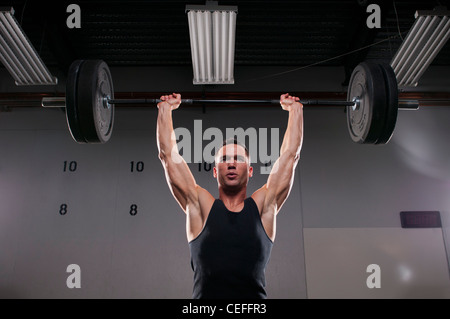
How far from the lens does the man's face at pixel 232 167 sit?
6.16ft

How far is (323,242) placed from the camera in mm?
3982

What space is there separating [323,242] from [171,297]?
1.78 metres

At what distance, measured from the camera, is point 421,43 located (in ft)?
10.7

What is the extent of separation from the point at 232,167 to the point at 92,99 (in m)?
0.83

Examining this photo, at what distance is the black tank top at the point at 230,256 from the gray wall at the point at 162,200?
2357 mm

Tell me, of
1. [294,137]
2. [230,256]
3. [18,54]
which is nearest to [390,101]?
[294,137]

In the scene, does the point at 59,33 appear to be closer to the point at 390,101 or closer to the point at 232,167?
the point at 232,167

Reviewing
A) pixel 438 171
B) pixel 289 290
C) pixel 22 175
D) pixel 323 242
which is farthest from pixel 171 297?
pixel 438 171

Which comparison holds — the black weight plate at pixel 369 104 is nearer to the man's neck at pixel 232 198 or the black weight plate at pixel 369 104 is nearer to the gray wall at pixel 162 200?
the man's neck at pixel 232 198

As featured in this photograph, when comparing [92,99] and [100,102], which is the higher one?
[100,102]

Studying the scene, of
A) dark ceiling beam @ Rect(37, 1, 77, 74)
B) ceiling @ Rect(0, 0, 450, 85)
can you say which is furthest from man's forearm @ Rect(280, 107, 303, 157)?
dark ceiling beam @ Rect(37, 1, 77, 74)

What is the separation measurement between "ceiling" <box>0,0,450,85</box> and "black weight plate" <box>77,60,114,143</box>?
1731 millimetres

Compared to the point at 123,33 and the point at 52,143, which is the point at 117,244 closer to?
the point at 52,143

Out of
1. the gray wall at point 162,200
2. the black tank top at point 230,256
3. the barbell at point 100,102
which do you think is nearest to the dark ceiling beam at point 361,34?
the gray wall at point 162,200
